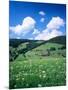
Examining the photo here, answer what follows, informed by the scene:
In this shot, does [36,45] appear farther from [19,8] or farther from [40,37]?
[19,8]

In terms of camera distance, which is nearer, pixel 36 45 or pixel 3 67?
pixel 3 67

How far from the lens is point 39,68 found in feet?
7.72

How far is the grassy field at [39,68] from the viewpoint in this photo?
2.29 m

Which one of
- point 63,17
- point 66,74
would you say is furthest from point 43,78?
point 63,17

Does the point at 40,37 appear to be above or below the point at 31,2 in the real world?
below

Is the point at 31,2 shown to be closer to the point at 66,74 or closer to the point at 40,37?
the point at 40,37

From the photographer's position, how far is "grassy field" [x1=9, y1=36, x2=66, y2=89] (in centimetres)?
229

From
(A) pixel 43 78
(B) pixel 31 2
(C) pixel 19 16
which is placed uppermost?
(B) pixel 31 2

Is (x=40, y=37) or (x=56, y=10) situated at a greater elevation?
(x=56, y=10)

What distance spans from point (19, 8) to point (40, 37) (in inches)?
14.9

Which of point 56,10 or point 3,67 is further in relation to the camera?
point 56,10

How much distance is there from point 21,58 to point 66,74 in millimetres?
530

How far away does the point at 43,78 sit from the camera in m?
2.34

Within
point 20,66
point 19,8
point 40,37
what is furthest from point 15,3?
point 20,66
